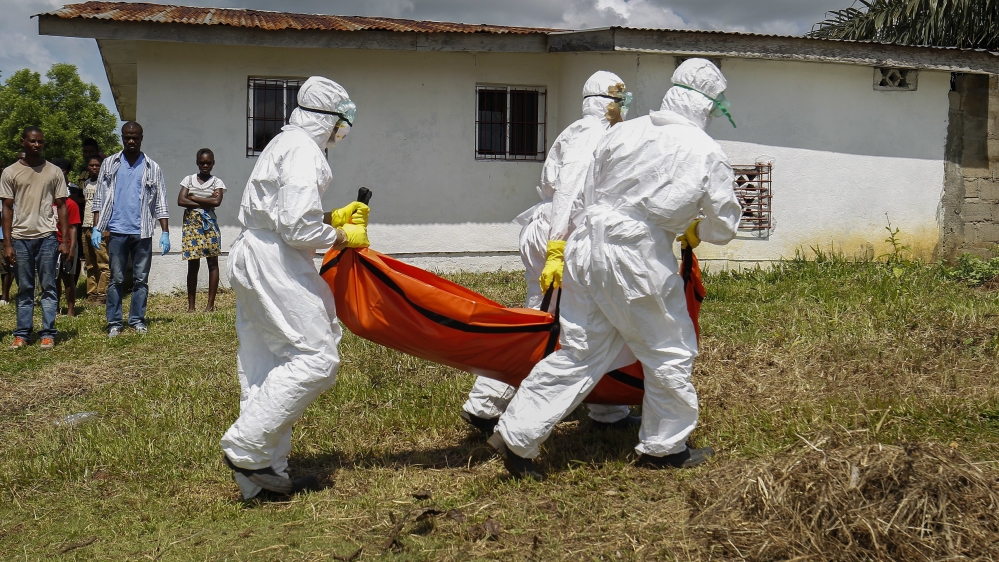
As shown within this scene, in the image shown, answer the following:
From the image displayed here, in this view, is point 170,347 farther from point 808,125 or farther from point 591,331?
point 808,125

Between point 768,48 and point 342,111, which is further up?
point 768,48

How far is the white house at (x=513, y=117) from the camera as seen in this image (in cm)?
1050

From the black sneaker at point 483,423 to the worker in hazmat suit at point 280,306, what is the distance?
1188 mm

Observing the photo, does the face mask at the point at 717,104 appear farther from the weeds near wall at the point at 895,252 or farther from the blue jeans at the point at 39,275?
the weeds near wall at the point at 895,252

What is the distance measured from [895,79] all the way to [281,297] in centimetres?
935

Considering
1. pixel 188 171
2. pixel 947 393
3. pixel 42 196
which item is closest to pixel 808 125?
pixel 947 393

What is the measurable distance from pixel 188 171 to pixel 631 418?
768 centimetres

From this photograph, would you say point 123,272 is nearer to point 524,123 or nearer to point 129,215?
point 129,215

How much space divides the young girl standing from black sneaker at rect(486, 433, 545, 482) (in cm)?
592

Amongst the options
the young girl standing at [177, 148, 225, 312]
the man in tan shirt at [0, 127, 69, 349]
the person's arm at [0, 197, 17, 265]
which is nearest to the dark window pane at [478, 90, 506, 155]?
the young girl standing at [177, 148, 225, 312]

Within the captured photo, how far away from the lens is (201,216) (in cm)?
945

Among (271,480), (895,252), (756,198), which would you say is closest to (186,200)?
(271,480)

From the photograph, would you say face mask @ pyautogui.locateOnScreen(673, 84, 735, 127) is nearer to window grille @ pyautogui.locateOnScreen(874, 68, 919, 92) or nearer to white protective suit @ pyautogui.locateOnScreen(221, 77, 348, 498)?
white protective suit @ pyautogui.locateOnScreen(221, 77, 348, 498)

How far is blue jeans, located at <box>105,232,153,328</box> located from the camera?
8.31 m
